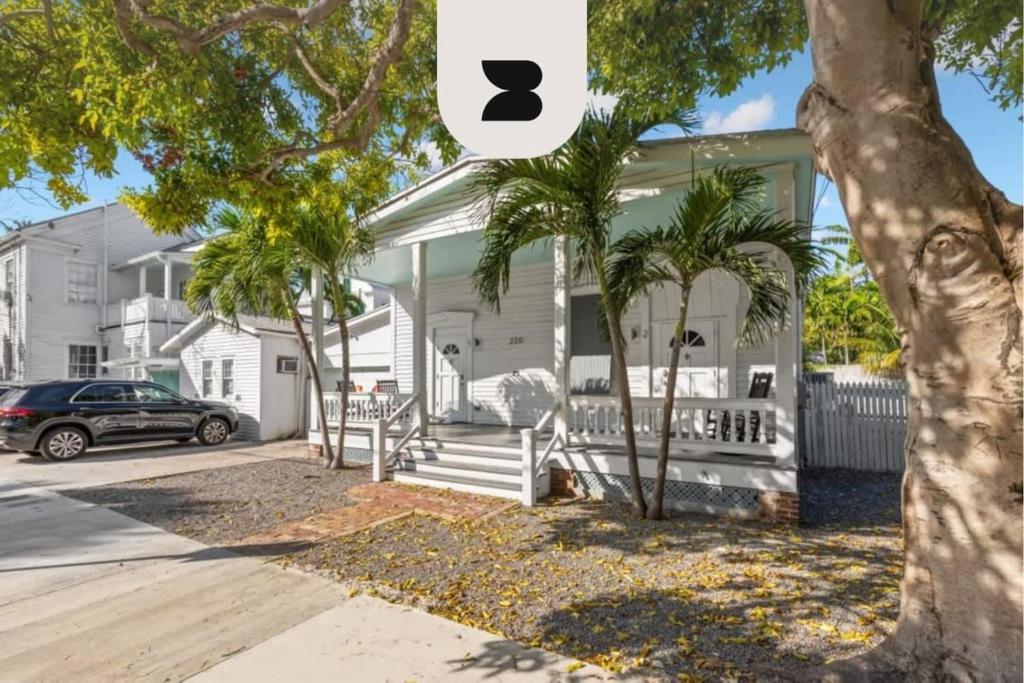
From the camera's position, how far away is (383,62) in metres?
5.46

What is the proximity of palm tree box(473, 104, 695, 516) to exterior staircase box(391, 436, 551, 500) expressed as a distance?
186 centimetres

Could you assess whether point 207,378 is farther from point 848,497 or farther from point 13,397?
point 848,497

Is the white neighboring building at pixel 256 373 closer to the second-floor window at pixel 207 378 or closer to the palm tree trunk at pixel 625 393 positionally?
the second-floor window at pixel 207 378

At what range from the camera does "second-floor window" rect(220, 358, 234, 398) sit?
14.5m

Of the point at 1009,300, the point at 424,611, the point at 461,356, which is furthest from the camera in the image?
the point at 461,356

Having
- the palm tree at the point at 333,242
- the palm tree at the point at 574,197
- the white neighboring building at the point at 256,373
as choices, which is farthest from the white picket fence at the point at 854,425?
the white neighboring building at the point at 256,373

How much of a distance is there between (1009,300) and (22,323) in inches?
977

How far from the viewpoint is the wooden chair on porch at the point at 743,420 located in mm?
6359

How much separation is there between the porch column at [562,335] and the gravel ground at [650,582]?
1375mm

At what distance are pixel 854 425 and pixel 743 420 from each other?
413 cm

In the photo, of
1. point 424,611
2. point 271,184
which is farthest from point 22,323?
point 424,611

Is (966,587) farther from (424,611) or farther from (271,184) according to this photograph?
(271,184)

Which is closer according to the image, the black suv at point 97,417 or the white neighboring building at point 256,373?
the black suv at point 97,417

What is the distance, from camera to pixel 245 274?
8570mm
